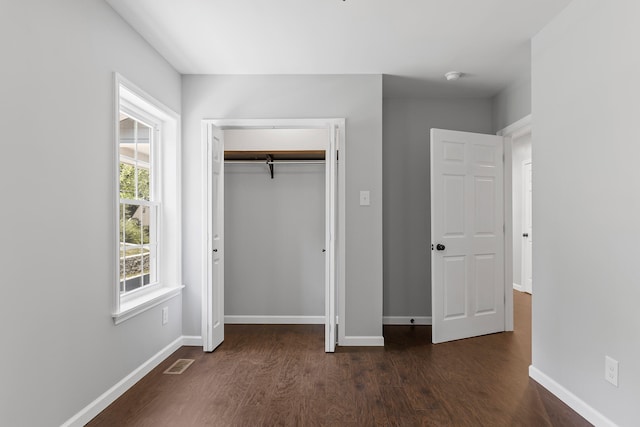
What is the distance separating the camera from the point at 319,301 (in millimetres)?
4391

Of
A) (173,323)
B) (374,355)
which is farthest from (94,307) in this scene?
(374,355)

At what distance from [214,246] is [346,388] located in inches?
67.6

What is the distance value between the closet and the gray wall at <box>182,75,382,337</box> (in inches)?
30.4

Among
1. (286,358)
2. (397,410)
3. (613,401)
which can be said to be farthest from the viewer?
(286,358)

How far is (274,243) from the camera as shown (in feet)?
14.5

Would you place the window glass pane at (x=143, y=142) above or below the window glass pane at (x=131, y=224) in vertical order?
above

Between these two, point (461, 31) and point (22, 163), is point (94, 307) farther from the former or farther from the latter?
point (461, 31)

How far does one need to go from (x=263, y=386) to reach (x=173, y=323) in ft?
3.96

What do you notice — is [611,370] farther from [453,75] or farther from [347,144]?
[453,75]

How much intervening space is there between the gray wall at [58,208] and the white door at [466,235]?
271 centimetres

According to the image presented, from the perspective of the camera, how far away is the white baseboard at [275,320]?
4363 mm

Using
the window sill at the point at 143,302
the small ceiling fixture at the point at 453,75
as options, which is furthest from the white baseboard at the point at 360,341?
the small ceiling fixture at the point at 453,75

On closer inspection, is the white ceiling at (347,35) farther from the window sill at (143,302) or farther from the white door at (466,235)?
the window sill at (143,302)

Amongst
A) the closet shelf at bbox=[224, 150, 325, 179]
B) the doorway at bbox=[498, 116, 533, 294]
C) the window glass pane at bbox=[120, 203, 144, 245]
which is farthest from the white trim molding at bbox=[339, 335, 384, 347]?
the doorway at bbox=[498, 116, 533, 294]
